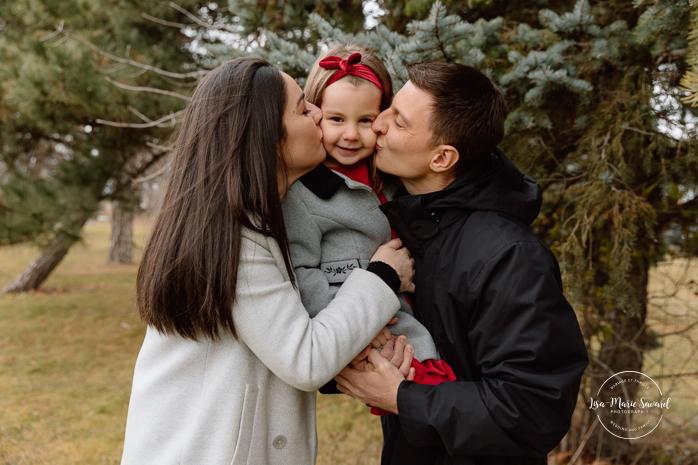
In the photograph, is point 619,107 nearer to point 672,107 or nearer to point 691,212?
point 672,107

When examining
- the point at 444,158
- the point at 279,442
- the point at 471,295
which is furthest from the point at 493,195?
the point at 279,442

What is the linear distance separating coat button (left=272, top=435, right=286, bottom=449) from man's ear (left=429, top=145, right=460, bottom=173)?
0.99 m

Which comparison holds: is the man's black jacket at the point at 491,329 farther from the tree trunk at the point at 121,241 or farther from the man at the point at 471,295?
the tree trunk at the point at 121,241

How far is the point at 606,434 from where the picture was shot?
12.2 ft

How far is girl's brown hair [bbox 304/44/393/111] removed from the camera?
6.07 ft

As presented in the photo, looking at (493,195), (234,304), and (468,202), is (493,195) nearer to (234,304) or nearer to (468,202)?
(468,202)

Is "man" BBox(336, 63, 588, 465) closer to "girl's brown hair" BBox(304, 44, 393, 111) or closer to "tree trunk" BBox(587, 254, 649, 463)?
"girl's brown hair" BBox(304, 44, 393, 111)

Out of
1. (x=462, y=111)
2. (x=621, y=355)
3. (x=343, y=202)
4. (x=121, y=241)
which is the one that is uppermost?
(x=462, y=111)

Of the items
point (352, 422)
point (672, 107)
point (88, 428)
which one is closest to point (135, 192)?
point (88, 428)

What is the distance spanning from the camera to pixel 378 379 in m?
1.51

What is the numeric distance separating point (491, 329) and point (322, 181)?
0.74m

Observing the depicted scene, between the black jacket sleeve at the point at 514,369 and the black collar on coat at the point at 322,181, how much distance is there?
573mm

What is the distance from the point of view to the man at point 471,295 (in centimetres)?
132

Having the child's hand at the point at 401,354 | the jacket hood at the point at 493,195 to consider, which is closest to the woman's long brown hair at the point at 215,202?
the child's hand at the point at 401,354
